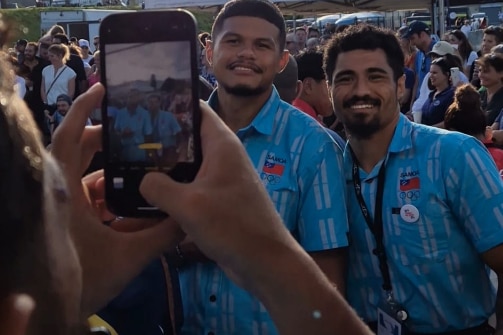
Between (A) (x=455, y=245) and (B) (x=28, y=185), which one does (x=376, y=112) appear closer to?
(A) (x=455, y=245)

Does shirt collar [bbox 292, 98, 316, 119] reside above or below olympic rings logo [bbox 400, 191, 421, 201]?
below

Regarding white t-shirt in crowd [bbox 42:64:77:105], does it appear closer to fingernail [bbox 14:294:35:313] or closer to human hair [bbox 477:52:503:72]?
human hair [bbox 477:52:503:72]

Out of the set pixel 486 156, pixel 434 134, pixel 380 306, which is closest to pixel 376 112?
pixel 434 134

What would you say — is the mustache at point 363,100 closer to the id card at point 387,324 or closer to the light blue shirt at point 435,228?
the light blue shirt at point 435,228

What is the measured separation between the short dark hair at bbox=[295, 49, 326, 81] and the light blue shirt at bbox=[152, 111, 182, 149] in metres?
3.35

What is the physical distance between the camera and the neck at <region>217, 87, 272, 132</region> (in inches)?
92.7

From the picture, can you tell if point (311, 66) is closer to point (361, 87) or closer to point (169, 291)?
point (361, 87)

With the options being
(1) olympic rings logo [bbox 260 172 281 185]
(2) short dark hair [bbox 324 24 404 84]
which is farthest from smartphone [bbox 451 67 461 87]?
(1) olympic rings logo [bbox 260 172 281 185]

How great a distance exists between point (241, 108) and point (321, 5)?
15.9 meters

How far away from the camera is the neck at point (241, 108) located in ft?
7.72

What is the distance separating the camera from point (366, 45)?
2379mm

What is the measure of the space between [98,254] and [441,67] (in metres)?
6.39

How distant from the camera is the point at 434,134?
7.43ft

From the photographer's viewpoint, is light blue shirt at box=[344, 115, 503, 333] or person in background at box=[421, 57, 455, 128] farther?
person in background at box=[421, 57, 455, 128]
